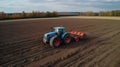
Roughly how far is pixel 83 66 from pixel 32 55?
2957 mm

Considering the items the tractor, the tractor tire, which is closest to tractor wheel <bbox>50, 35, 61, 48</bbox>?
the tractor

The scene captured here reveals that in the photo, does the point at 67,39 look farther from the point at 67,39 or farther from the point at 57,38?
the point at 57,38

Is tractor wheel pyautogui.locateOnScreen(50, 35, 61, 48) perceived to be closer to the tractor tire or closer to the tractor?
the tractor

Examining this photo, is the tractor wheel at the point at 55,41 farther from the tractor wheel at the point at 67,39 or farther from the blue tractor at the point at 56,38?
the tractor wheel at the point at 67,39

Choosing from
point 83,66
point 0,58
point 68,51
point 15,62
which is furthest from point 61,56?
point 0,58

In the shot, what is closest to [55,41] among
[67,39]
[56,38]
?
[56,38]

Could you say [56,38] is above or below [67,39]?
above

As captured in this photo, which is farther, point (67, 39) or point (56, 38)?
point (67, 39)

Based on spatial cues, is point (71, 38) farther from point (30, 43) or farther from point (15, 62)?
point (15, 62)

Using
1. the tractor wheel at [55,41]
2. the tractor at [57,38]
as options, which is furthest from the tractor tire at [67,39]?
the tractor wheel at [55,41]

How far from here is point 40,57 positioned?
27.9 feet

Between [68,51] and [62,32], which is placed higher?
[62,32]

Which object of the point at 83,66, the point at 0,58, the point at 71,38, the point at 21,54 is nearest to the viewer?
the point at 83,66

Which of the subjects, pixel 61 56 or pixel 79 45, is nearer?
pixel 61 56
